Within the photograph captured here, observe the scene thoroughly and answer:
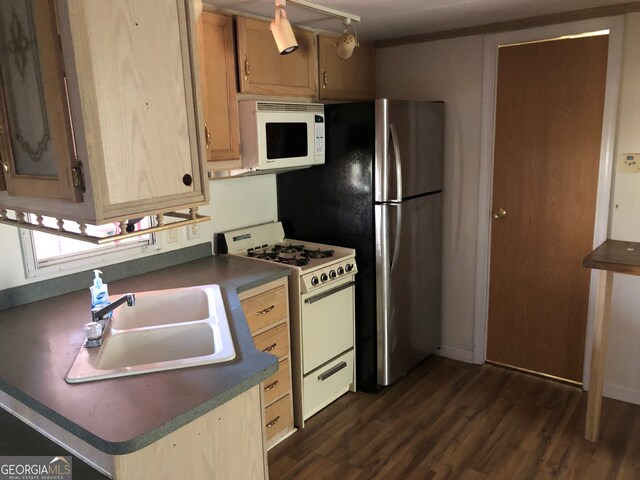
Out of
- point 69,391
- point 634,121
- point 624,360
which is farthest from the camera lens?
point 624,360

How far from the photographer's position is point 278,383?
268 centimetres

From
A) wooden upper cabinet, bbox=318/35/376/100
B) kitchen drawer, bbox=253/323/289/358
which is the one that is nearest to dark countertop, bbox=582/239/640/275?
kitchen drawer, bbox=253/323/289/358

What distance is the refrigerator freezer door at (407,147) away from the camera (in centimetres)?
288

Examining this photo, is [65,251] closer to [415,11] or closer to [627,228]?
[415,11]

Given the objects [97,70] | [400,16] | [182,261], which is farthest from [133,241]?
[400,16]

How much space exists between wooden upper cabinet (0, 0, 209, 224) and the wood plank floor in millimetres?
1610

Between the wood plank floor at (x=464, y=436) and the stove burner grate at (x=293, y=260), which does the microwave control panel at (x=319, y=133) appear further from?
the wood plank floor at (x=464, y=436)

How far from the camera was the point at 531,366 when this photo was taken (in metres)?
3.41

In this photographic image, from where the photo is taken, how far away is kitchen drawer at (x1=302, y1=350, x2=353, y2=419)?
9.41 feet

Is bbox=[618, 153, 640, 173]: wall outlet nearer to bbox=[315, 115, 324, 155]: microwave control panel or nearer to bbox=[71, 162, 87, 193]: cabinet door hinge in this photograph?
bbox=[315, 115, 324, 155]: microwave control panel

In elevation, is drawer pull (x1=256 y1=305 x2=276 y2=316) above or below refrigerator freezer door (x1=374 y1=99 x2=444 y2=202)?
below

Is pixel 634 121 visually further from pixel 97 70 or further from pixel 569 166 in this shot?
pixel 97 70

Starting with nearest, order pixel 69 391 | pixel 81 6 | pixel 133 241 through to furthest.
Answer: pixel 81 6, pixel 69 391, pixel 133 241

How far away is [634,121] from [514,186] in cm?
74
